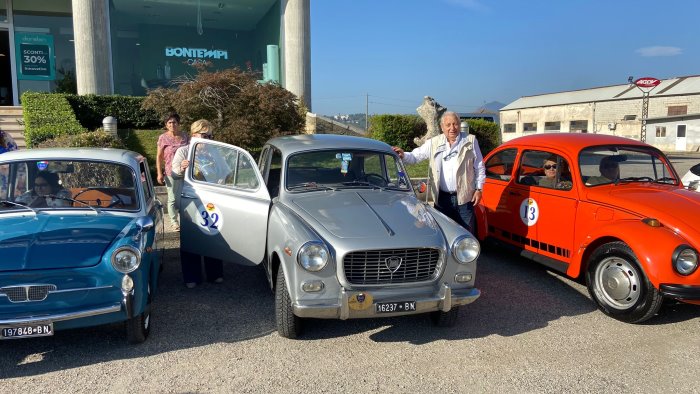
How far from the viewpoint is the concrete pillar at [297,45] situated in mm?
18094

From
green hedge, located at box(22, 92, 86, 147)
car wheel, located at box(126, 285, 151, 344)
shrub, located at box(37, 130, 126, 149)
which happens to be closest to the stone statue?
shrub, located at box(37, 130, 126, 149)

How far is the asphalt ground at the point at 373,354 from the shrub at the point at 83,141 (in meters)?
6.19

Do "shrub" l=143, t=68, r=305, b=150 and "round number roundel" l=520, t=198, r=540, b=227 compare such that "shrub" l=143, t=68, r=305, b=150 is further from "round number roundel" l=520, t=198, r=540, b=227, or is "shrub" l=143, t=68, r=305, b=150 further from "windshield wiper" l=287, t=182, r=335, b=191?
"round number roundel" l=520, t=198, r=540, b=227

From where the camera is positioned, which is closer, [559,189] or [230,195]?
[230,195]

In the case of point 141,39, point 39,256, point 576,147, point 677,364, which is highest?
point 141,39

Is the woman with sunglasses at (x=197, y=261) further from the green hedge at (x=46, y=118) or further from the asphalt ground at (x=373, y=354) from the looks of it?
the green hedge at (x=46, y=118)

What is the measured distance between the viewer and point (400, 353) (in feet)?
13.2

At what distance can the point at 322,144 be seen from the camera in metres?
5.38

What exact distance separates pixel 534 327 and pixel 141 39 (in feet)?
62.3

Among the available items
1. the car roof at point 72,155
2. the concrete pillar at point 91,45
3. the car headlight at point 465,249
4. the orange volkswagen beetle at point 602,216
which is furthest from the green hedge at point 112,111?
the car headlight at point 465,249

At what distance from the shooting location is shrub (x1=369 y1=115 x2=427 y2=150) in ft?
55.7

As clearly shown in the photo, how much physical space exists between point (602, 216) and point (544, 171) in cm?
122

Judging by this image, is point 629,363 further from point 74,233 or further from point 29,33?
point 29,33

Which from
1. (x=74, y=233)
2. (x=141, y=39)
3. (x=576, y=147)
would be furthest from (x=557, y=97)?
(x=74, y=233)
